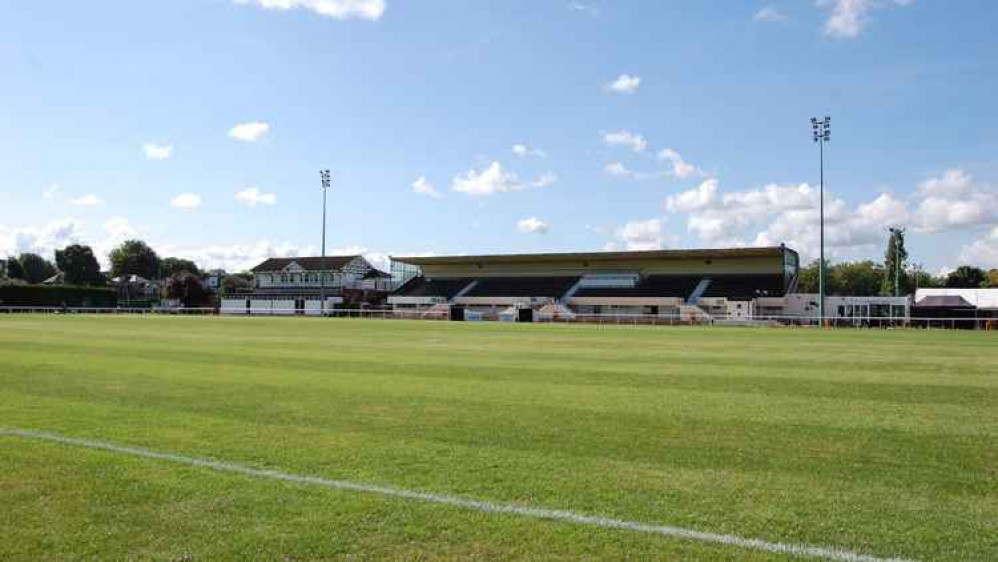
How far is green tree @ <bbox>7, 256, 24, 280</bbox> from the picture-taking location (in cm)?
15312

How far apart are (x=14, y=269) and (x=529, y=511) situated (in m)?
181

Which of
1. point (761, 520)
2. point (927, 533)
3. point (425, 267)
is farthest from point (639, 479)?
point (425, 267)

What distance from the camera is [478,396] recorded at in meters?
12.0

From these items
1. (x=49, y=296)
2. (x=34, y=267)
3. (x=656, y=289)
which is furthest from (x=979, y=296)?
(x=34, y=267)

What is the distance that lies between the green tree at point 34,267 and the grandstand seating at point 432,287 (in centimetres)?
10390

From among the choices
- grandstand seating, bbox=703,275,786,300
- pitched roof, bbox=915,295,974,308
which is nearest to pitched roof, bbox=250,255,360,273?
grandstand seating, bbox=703,275,786,300

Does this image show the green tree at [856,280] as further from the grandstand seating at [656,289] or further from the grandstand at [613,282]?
the grandstand seating at [656,289]

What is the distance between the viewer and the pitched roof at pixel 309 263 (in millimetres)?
100312

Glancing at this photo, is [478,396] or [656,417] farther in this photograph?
[478,396]

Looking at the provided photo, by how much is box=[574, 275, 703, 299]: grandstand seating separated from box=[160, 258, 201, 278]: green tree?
396 ft

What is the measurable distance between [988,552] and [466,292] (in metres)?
79.9

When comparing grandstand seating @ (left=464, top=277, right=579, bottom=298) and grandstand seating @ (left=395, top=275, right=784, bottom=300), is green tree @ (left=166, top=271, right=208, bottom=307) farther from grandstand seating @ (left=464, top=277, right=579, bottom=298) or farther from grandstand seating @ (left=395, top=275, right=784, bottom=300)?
grandstand seating @ (left=464, top=277, right=579, bottom=298)

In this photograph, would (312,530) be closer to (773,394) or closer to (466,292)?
(773,394)

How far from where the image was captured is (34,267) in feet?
511
